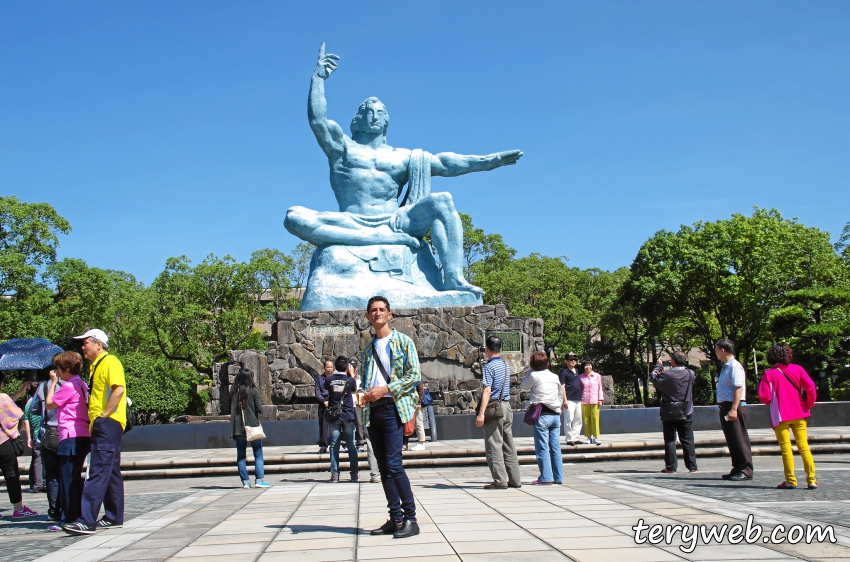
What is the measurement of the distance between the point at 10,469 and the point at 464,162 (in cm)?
1080

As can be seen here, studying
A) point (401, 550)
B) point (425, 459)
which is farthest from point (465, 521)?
point (425, 459)

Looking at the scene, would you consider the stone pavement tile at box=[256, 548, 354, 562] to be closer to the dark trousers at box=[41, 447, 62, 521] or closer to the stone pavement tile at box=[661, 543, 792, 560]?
the stone pavement tile at box=[661, 543, 792, 560]

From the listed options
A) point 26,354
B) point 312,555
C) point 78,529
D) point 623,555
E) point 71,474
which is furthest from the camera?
point 26,354

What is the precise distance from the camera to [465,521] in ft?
16.2

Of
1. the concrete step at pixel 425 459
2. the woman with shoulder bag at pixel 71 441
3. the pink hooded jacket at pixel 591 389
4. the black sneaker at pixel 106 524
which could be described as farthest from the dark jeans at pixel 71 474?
the pink hooded jacket at pixel 591 389

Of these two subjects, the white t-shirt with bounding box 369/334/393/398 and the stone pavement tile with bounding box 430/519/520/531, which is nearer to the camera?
the stone pavement tile with bounding box 430/519/520/531

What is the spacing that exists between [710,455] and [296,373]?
704 centimetres

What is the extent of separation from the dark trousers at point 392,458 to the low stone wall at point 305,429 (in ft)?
24.5

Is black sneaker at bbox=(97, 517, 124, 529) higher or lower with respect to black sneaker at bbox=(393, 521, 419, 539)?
lower

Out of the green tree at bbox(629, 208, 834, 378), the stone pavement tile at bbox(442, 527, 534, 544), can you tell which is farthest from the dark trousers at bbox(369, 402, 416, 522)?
the green tree at bbox(629, 208, 834, 378)

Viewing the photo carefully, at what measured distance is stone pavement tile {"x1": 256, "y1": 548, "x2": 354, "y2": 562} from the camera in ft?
12.7

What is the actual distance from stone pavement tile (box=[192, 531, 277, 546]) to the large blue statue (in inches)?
372

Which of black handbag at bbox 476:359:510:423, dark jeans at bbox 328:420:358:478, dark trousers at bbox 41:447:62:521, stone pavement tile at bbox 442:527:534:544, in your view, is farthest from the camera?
dark jeans at bbox 328:420:358:478

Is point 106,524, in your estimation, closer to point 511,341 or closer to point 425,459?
point 425,459
